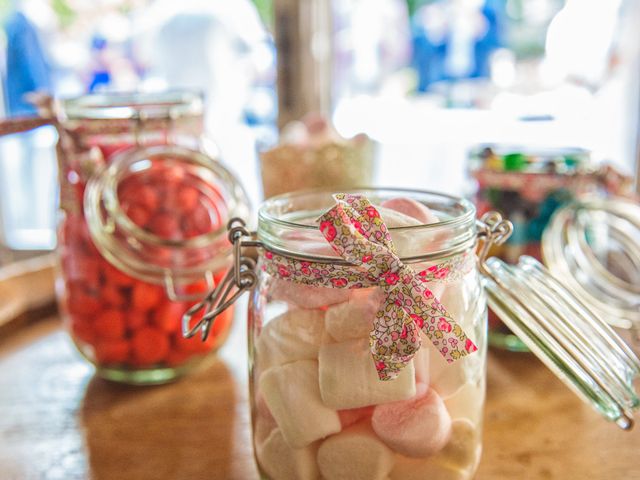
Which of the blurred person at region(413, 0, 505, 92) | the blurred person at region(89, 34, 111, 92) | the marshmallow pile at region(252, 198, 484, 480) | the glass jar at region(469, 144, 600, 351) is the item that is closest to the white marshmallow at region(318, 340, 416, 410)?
the marshmallow pile at region(252, 198, 484, 480)

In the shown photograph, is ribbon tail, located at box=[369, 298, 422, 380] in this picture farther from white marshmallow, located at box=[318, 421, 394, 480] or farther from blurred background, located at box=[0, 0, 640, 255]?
blurred background, located at box=[0, 0, 640, 255]

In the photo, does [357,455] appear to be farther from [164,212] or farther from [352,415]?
[164,212]

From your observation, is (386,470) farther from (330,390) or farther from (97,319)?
(97,319)

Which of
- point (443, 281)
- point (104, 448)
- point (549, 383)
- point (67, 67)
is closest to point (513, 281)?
point (443, 281)

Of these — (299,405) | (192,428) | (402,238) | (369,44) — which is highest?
(369,44)

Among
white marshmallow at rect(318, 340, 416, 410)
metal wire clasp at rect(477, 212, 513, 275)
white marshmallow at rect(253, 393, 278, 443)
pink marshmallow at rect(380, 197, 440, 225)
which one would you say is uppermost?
pink marshmallow at rect(380, 197, 440, 225)

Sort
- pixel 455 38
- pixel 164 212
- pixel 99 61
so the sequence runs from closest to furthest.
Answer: pixel 164 212, pixel 455 38, pixel 99 61

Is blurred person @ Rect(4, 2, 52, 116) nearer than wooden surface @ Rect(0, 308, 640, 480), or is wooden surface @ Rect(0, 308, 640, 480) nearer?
→ wooden surface @ Rect(0, 308, 640, 480)

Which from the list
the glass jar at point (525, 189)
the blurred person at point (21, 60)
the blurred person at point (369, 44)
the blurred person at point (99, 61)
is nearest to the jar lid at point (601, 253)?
the glass jar at point (525, 189)

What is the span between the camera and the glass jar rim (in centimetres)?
63

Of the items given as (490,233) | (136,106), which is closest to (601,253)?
(490,233)

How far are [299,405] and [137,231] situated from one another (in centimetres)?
25

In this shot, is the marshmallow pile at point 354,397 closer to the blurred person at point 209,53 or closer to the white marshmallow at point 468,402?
the white marshmallow at point 468,402

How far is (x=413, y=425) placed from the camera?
39cm
